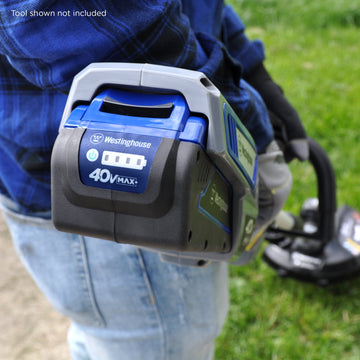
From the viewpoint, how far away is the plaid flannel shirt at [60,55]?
0.78 m

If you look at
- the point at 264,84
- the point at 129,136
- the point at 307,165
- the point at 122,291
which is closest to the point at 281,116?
the point at 264,84

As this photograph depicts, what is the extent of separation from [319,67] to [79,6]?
3.39 metres

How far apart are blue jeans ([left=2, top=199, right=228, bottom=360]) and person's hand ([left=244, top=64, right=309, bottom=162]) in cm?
46

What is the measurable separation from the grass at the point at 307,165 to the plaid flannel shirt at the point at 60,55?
1.22 metres

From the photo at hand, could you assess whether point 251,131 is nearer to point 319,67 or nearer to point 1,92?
point 1,92

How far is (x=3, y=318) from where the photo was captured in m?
2.26

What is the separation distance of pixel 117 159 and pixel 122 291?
1.50 feet

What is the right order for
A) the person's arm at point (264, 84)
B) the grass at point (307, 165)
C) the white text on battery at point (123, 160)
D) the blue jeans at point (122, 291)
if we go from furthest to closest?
the grass at point (307, 165)
the person's arm at point (264, 84)
the blue jeans at point (122, 291)
the white text on battery at point (123, 160)

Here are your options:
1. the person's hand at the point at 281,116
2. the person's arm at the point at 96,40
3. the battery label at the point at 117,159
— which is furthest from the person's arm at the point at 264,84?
the battery label at the point at 117,159

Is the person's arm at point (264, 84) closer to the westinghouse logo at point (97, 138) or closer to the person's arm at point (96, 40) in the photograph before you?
the person's arm at point (96, 40)

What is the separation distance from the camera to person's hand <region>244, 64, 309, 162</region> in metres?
1.41

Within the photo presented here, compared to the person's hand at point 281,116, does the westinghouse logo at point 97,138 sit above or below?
above

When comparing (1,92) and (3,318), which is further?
(3,318)

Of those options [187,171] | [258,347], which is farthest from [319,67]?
[187,171]
